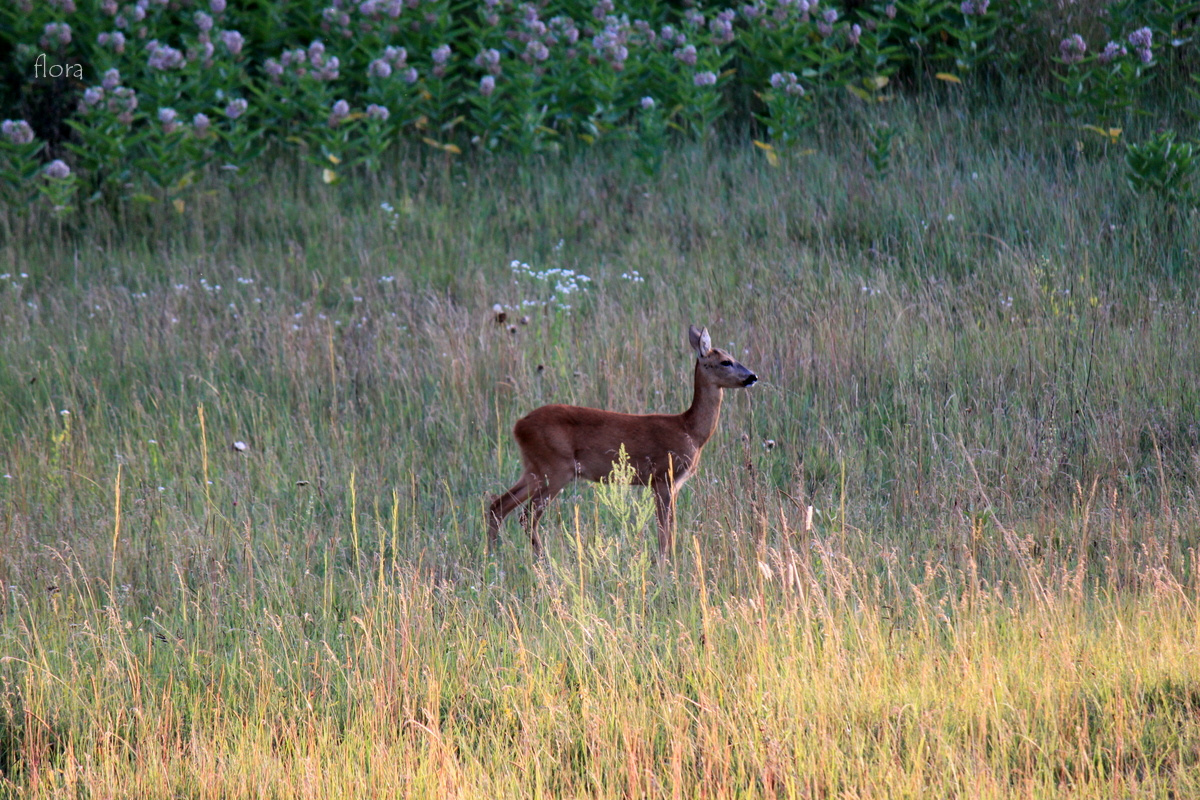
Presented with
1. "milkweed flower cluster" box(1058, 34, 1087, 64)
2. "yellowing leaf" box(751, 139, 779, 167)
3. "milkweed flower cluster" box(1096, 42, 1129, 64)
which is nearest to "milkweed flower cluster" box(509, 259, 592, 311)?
"yellowing leaf" box(751, 139, 779, 167)

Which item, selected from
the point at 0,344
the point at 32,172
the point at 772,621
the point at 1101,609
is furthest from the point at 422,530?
the point at 32,172

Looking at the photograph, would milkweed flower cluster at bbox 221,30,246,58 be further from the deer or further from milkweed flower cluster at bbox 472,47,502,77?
the deer

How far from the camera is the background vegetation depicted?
3.80 meters

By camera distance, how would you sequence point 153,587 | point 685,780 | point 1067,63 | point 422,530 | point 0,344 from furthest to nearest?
point 1067,63, point 0,344, point 422,530, point 153,587, point 685,780

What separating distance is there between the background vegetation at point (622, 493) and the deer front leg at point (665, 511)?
135mm

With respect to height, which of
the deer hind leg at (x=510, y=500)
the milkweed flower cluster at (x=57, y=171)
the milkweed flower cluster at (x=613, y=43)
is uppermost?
the milkweed flower cluster at (x=613, y=43)

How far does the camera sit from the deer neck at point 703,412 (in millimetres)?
5996

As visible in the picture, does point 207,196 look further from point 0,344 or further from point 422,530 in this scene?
point 422,530

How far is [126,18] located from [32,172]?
1.91 m

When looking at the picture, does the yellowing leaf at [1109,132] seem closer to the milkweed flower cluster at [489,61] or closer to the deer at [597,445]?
the milkweed flower cluster at [489,61]

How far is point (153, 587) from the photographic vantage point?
5250 millimetres

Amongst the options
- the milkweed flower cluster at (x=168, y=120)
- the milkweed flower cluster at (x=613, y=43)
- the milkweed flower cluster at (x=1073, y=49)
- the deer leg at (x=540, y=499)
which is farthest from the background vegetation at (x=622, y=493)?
the milkweed flower cluster at (x=613, y=43)

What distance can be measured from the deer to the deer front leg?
15 mm

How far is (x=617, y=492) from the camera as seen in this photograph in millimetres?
4453
